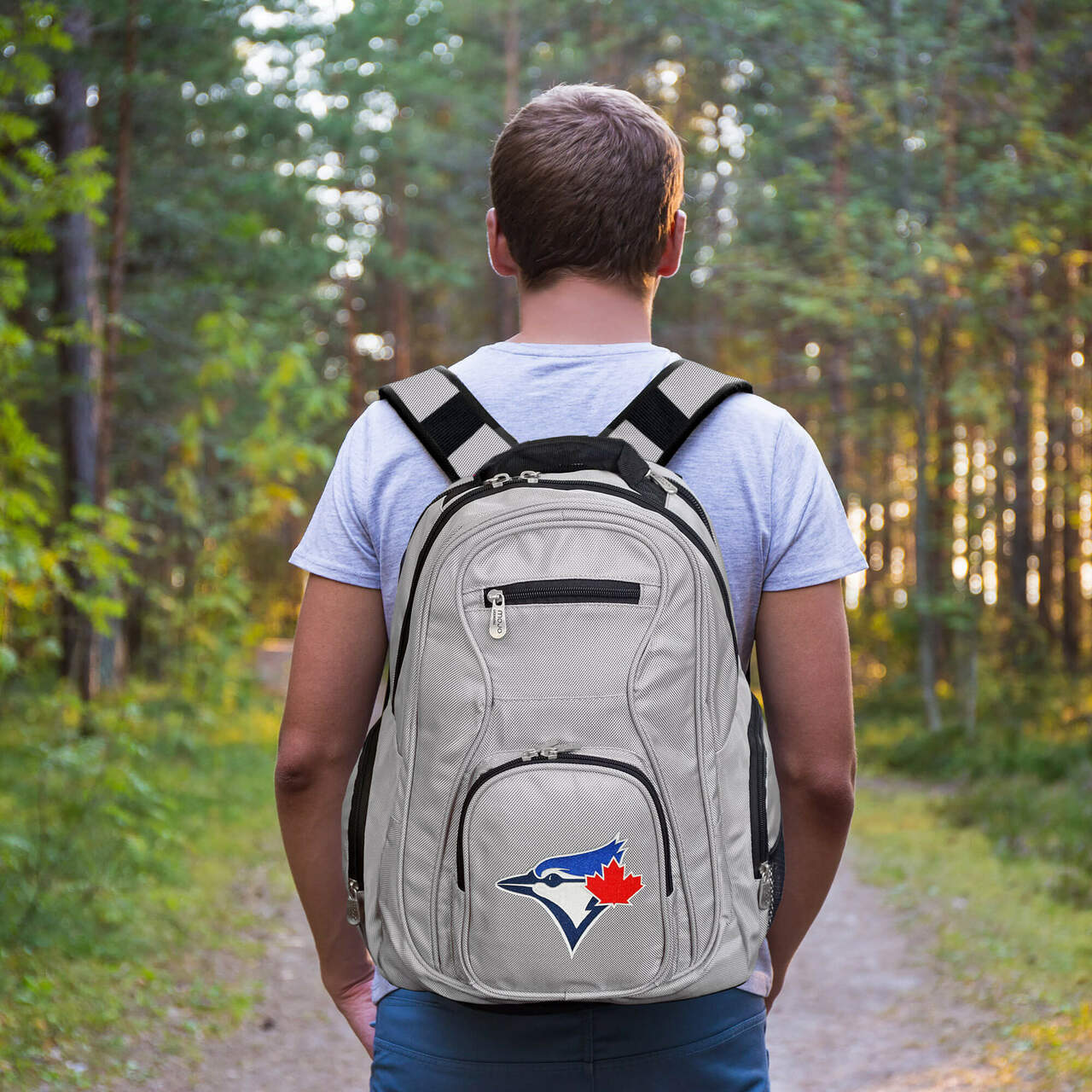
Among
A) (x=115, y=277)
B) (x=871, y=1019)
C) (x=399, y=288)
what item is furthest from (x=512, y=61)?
(x=871, y=1019)

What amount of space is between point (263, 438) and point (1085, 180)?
783cm

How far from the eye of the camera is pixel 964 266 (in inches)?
533

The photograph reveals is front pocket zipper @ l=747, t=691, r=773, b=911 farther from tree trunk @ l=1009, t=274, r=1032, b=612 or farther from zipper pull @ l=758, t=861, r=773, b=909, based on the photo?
tree trunk @ l=1009, t=274, r=1032, b=612

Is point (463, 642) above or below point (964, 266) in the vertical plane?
below

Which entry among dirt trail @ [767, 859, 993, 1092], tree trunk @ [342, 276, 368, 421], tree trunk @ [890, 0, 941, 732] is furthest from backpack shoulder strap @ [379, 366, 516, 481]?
tree trunk @ [342, 276, 368, 421]

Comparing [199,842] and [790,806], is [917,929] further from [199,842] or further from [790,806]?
[790,806]

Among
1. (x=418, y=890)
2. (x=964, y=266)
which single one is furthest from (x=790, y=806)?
(x=964, y=266)

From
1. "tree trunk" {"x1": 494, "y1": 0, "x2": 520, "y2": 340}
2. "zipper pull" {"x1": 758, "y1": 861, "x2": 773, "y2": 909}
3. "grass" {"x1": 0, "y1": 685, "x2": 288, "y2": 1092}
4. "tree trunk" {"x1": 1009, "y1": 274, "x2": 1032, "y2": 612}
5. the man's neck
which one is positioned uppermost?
"tree trunk" {"x1": 494, "y1": 0, "x2": 520, "y2": 340}

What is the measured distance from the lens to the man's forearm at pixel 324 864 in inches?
67.4

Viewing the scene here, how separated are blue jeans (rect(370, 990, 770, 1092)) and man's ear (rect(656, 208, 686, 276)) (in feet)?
3.24

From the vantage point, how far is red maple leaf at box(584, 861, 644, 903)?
4.58ft

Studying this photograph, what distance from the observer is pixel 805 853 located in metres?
1.77

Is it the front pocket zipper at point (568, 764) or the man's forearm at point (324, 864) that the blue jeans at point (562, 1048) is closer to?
the front pocket zipper at point (568, 764)

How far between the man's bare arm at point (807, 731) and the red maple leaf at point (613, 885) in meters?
0.38
